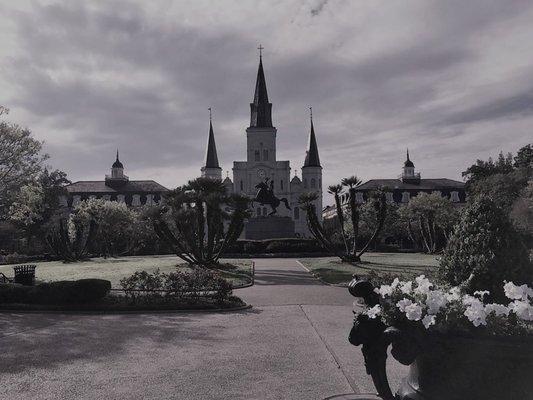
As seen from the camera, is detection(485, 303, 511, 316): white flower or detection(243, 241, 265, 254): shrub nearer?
detection(485, 303, 511, 316): white flower

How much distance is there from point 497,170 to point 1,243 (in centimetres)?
6807

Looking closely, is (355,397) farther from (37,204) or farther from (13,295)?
(37,204)

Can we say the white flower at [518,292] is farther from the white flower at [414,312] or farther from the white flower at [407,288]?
the white flower at [407,288]

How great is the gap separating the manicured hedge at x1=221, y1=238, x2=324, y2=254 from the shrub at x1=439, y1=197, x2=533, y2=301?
126ft

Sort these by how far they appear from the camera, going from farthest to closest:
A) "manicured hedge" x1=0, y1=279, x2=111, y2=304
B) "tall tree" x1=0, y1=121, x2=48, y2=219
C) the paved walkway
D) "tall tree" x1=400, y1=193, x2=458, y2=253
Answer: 1. "tall tree" x1=400, y1=193, x2=458, y2=253
2. "tall tree" x1=0, y1=121, x2=48, y2=219
3. "manicured hedge" x1=0, y1=279, x2=111, y2=304
4. the paved walkway

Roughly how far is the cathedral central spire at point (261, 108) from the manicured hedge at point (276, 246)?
5523 cm

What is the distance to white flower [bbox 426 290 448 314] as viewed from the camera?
14.6 feet

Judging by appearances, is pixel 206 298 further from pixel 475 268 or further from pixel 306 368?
pixel 475 268

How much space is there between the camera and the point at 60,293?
1505 cm

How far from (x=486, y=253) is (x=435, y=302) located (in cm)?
105

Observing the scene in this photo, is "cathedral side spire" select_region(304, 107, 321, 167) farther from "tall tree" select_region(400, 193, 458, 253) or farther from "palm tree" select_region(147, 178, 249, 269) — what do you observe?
→ "palm tree" select_region(147, 178, 249, 269)

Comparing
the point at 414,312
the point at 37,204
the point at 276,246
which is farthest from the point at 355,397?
the point at 276,246

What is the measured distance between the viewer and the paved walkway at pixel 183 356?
6.87 metres

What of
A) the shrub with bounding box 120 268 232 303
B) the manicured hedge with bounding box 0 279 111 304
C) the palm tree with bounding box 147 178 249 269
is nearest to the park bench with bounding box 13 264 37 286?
the manicured hedge with bounding box 0 279 111 304
